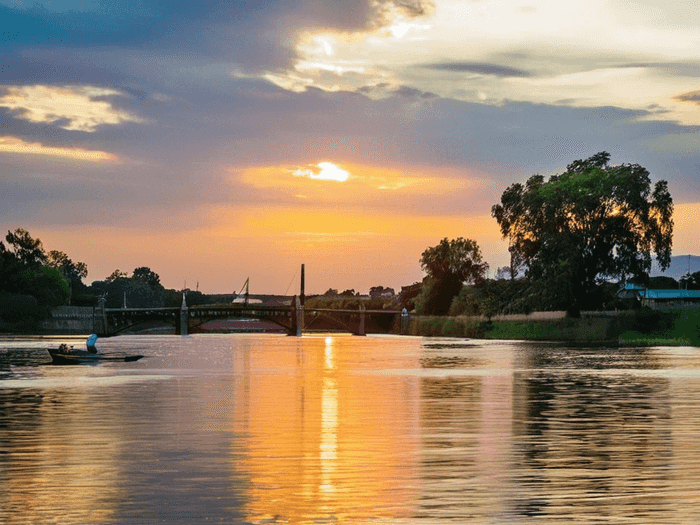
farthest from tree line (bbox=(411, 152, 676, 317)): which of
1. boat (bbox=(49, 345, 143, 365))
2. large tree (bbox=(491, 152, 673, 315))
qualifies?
boat (bbox=(49, 345, 143, 365))

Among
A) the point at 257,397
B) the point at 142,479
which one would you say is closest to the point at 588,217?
the point at 257,397

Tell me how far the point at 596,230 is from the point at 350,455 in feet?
420

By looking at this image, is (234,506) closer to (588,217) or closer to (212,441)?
(212,441)

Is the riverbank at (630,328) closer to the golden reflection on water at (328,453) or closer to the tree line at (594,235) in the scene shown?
the tree line at (594,235)

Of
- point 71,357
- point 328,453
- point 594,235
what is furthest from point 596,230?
point 328,453

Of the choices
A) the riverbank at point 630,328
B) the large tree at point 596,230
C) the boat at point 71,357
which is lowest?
the boat at point 71,357

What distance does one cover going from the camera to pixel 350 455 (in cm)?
2950

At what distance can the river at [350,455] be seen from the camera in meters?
20.7

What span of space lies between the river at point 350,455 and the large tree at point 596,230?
296ft

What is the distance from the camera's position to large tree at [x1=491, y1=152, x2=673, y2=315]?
151000 millimetres

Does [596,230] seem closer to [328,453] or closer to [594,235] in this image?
[594,235]

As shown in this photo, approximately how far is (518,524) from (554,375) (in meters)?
57.2

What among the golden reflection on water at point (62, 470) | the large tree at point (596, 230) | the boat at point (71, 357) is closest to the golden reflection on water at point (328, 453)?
the golden reflection on water at point (62, 470)

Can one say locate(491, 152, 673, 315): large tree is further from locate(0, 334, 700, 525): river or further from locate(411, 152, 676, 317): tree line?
locate(0, 334, 700, 525): river
